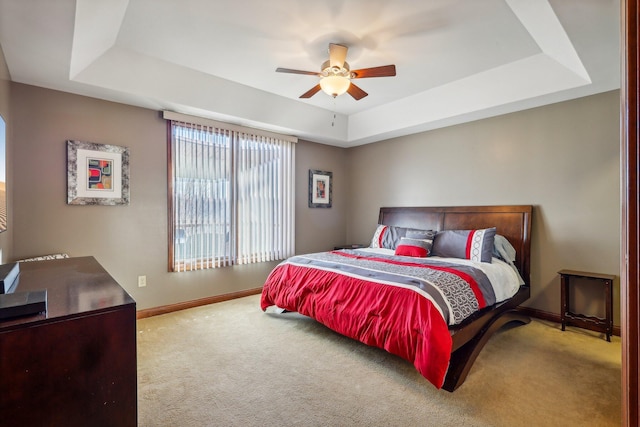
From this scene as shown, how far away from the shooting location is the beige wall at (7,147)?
89.9 inches

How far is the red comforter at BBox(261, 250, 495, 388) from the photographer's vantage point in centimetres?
206

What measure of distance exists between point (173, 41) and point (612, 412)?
4.23 meters

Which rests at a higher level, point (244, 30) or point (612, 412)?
point (244, 30)

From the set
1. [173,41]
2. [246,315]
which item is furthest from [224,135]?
[246,315]

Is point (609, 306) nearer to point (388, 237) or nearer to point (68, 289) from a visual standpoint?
point (388, 237)

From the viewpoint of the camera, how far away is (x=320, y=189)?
208 inches

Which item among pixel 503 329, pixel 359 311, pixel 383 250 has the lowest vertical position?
pixel 503 329

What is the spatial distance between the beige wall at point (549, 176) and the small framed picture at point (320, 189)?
154cm

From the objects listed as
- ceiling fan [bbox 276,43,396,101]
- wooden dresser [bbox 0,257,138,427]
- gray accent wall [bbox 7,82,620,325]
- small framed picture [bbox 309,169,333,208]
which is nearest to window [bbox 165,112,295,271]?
gray accent wall [bbox 7,82,620,325]

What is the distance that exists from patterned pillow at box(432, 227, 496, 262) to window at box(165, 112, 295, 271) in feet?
7.17

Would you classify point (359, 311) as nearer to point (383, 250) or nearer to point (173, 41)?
point (383, 250)

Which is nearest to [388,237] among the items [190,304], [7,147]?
[190,304]

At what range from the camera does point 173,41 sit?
9.03 ft

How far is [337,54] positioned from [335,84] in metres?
0.24
